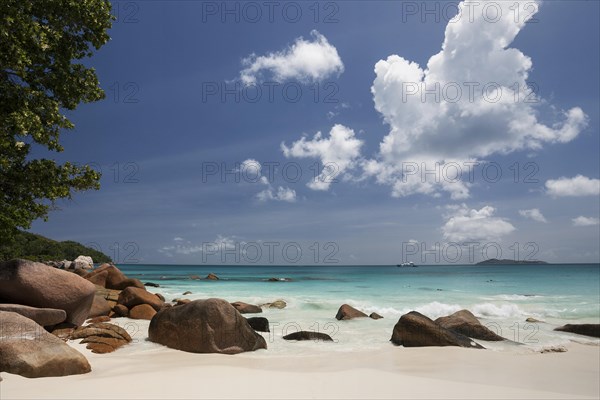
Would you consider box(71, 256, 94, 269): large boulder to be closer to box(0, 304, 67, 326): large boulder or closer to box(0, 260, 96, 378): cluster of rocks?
box(0, 260, 96, 378): cluster of rocks

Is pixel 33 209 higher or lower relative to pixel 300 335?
higher

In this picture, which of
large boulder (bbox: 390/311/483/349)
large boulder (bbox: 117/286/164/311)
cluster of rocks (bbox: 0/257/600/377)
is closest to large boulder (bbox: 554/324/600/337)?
cluster of rocks (bbox: 0/257/600/377)

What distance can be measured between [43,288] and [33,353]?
5.71m

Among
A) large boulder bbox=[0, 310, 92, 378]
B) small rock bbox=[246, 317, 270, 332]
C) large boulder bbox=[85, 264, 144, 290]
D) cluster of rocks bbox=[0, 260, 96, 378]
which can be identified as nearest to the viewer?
large boulder bbox=[0, 310, 92, 378]

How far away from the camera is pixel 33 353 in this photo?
22.3ft

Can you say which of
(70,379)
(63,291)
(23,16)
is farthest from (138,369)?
(23,16)

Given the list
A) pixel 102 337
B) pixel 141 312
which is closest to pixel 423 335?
pixel 102 337

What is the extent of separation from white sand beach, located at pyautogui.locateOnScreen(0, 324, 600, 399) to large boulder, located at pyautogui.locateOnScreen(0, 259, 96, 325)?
2492mm

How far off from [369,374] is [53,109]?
32.1 feet

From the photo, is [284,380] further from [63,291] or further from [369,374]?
[63,291]

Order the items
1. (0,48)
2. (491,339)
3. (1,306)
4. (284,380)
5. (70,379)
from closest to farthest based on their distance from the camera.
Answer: (70,379), (284,380), (0,48), (1,306), (491,339)

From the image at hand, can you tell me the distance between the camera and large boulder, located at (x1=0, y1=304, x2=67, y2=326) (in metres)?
10.4

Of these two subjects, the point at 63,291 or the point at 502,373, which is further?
the point at 63,291

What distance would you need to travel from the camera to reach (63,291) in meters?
12.0
